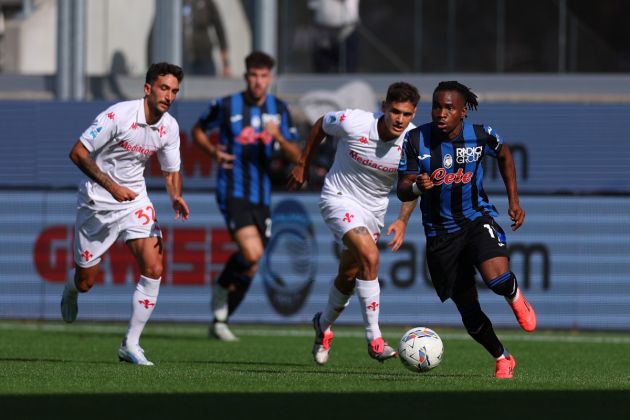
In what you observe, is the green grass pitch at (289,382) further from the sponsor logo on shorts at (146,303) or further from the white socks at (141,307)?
the sponsor logo on shorts at (146,303)

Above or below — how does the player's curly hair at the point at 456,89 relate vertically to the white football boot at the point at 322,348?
above

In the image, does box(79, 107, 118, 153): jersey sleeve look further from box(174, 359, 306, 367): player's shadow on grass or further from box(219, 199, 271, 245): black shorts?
box(219, 199, 271, 245): black shorts

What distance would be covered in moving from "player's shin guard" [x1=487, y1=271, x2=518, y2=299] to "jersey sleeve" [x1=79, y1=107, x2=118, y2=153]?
295 cm

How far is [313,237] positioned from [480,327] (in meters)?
6.87

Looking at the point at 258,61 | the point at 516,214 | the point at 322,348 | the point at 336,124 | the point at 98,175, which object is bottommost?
the point at 322,348

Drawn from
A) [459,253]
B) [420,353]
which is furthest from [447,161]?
[420,353]

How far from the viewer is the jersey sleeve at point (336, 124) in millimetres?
10352

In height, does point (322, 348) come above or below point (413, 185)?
below

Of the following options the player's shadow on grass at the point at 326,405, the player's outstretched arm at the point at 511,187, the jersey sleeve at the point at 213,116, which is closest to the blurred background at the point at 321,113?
the jersey sleeve at the point at 213,116

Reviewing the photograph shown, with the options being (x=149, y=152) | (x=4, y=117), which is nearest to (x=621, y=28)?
(x=4, y=117)

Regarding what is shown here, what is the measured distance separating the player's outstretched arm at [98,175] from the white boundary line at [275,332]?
468cm

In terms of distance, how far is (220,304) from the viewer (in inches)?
527

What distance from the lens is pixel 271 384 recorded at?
831cm

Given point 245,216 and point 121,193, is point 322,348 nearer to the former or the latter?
point 121,193
